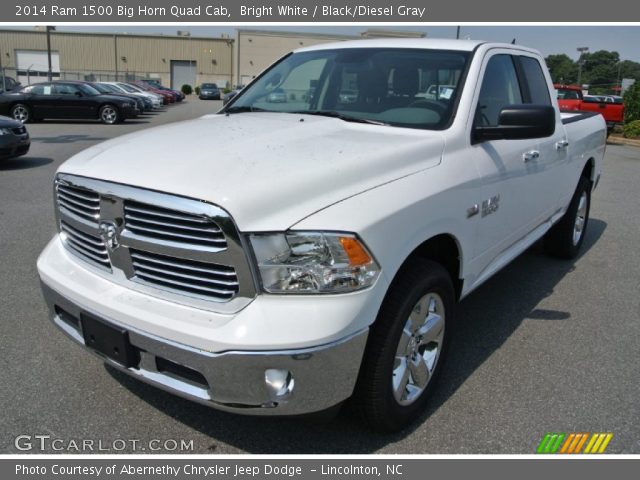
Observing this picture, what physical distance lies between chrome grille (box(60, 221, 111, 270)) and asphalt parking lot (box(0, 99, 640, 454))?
1.95 feet

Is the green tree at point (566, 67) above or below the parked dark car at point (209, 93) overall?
above

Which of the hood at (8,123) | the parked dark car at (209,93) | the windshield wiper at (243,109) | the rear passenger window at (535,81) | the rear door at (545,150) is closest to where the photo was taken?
the windshield wiper at (243,109)

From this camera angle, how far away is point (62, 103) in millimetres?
19375

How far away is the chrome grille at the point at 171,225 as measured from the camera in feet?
7.20

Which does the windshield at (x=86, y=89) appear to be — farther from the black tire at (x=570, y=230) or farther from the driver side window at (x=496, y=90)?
the driver side window at (x=496, y=90)

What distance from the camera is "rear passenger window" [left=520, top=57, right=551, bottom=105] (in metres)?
4.31

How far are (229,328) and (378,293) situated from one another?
0.62 m

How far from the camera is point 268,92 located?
411 centimetres

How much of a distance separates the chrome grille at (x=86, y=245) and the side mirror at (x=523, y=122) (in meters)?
2.15

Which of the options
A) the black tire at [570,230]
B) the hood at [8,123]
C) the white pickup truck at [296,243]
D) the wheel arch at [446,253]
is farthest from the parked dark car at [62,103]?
the wheel arch at [446,253]

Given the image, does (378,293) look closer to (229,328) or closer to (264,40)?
(229,328)

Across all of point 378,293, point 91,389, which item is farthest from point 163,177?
point 91,389

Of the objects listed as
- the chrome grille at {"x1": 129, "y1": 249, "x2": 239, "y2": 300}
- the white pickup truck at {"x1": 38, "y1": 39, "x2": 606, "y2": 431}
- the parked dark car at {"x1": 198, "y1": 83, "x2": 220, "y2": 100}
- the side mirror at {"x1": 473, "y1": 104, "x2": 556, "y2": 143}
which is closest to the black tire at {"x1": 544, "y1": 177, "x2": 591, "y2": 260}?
the white pickup truck at {"x1": 38, "y1": 39, "x2": 606, "y2": 431}

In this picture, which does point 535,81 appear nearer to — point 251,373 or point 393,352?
point 393,352
